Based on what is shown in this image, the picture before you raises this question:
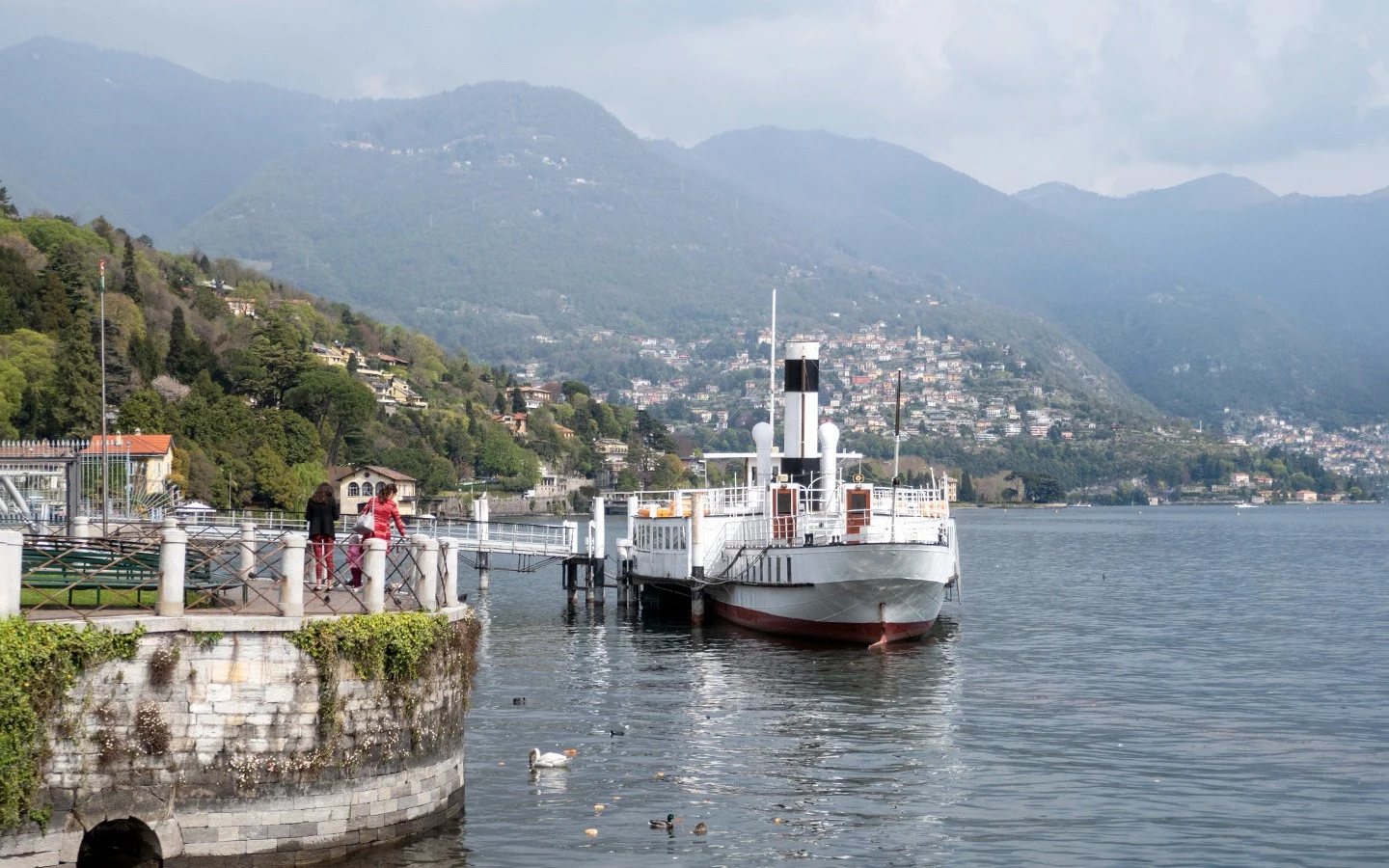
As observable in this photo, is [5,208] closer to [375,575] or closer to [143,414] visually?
[143,414]

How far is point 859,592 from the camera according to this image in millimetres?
45312

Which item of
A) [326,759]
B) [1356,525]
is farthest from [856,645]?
[1356,525]

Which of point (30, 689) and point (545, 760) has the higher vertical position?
point (30, 689)

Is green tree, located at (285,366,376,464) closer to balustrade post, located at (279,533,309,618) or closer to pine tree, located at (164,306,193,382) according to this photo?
pine tree, located at (164,306,193,382)

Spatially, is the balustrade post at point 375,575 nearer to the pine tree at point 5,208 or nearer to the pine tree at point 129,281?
the pine tree at point 129,281

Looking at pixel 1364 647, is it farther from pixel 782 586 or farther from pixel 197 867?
pixel 197 867

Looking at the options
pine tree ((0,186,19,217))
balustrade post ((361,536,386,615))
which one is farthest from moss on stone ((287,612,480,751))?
pine tree ((0,186,19,217))

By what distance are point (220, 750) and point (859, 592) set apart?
29678mm

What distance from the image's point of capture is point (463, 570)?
8831 cm

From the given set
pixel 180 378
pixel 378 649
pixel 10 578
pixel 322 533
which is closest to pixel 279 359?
pixel 180 378

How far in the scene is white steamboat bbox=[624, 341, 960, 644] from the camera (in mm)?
45438

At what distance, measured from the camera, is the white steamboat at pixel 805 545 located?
4544 cm

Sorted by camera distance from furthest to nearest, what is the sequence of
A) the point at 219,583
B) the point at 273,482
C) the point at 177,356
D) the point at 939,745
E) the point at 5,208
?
the point at 5,208 → the point at 177,356 → the point at 273,482 → the point at 939,745 → the point at 219,583

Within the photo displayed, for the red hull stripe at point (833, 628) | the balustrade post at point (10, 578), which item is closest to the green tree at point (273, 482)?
the red hull stripe at point (833, 628)
